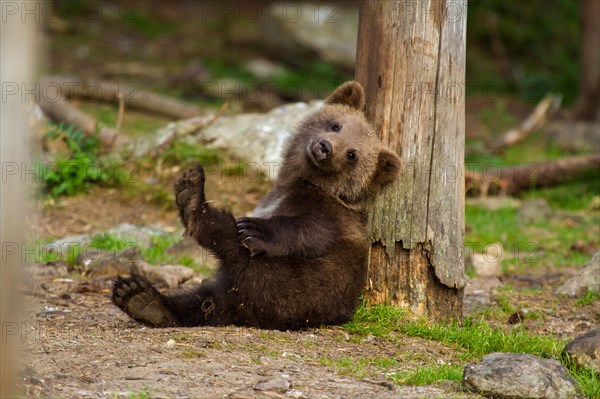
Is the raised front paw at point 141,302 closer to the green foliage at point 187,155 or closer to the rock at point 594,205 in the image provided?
the green foliage at point 187,155

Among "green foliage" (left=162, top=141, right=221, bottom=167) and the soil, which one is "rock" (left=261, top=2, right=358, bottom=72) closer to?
"green foliage" (left=162, top=141, right=221, bottom=167)

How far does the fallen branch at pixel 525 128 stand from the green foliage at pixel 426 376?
30.3ft

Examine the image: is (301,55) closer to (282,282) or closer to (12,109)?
(282,282)

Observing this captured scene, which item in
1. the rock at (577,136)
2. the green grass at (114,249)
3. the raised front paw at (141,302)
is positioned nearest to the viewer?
the raised front paw at (141,302)

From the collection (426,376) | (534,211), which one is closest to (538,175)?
(534,211)

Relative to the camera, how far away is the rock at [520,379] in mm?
4895

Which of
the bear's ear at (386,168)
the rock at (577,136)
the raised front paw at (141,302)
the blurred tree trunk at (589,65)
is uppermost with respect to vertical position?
the blurred tree trunk at (589,65)

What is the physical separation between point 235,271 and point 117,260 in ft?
7.55

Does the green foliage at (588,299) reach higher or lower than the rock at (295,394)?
higher

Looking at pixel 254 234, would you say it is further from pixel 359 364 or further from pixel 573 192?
pixel 573 192

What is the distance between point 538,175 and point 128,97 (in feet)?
21.6

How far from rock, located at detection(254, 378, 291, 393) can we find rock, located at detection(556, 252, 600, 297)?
3959 millimetres

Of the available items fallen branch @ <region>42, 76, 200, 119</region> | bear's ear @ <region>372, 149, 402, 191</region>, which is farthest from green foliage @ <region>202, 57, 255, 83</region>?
bear's ear @ <region>372, 149, 402, 191</region>

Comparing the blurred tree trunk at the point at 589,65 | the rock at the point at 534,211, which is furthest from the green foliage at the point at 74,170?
the blurred tree trunk at the point at 589,65
